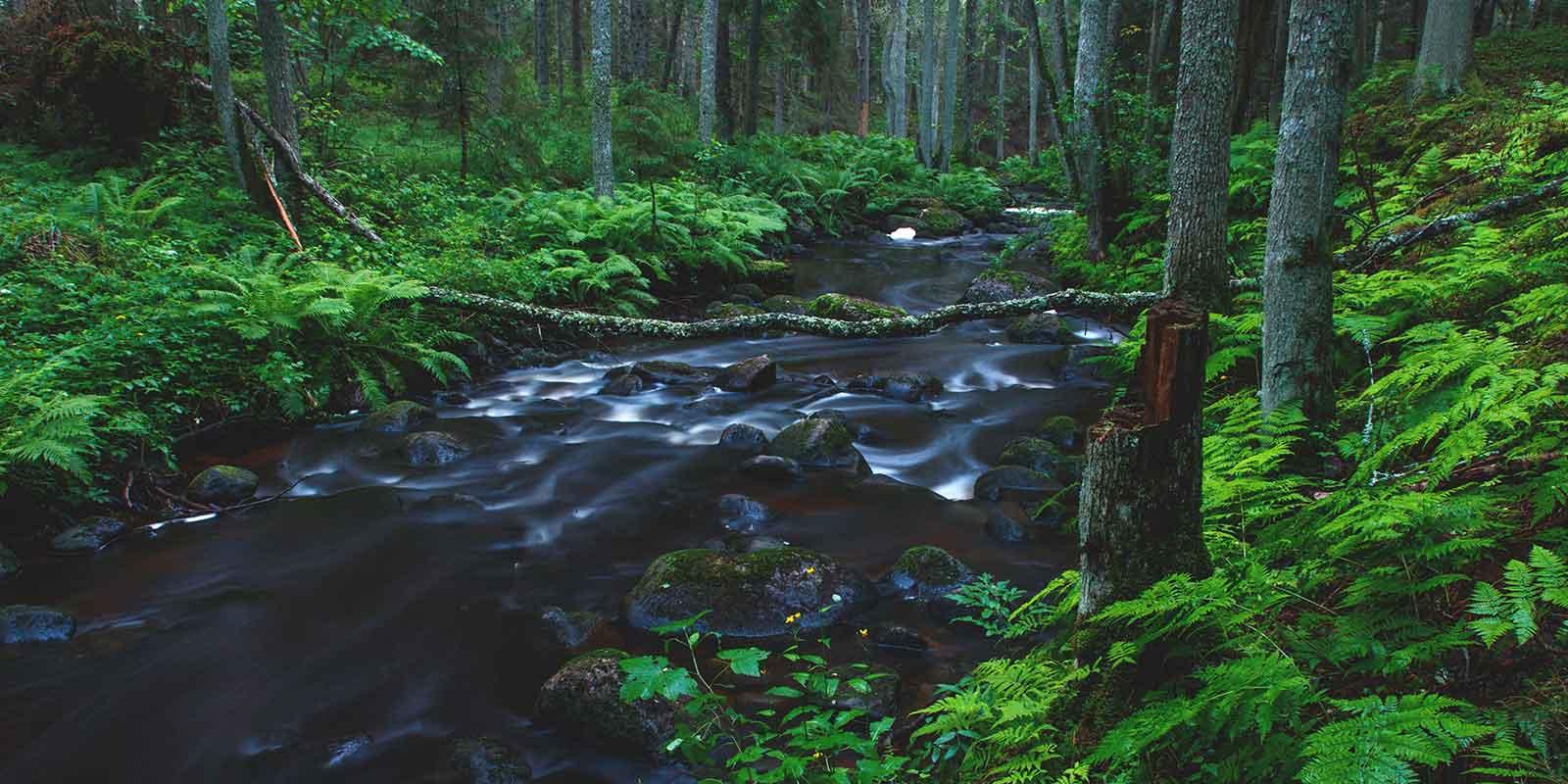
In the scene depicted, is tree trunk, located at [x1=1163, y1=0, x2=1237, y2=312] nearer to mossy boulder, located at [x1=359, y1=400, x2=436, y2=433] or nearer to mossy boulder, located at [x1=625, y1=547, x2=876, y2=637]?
mossy boulder, located at [x1=625, y1=547, x2=876, y2=637]

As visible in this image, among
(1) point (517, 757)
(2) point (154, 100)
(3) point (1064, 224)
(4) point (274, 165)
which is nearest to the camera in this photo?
→ (1) point (517, 757)

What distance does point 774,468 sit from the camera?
7414 millimetres

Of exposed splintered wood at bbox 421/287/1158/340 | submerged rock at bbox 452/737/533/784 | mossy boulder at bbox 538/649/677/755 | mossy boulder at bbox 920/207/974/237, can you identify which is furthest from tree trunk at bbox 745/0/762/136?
submerged rock at bbox 452/737/533/784

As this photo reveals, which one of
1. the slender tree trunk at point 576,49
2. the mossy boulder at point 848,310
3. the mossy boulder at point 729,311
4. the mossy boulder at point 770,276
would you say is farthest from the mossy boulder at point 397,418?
the slender tree trunk at point 576,49

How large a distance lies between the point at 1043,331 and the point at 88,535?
10.4m

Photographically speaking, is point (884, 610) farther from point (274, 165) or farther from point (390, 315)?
point (274, 165)

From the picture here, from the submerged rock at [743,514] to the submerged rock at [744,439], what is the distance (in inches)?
48.3

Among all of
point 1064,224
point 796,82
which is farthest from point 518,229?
point 796,82

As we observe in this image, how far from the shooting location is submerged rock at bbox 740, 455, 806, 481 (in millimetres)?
7387

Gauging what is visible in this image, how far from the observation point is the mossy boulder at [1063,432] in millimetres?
7969

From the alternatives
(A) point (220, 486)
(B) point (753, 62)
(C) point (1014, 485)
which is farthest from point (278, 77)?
(B) point (753, 62)

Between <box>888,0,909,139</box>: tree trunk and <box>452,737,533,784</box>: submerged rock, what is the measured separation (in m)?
35.3

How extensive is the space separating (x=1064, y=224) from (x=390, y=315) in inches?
444

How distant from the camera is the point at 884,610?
530cm
